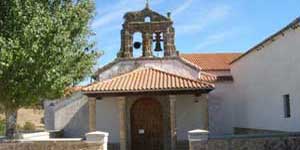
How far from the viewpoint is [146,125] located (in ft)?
72.0

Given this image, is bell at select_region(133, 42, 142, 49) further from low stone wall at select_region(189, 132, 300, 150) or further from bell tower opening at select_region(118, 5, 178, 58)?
low stone wall at select_region(189, 132, 300, 150)

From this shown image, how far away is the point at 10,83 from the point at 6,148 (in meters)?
2.36

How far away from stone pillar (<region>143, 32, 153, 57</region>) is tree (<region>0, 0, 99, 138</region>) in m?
7.89

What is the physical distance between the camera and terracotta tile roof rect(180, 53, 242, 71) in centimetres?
3362

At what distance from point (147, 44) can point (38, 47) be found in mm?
10299

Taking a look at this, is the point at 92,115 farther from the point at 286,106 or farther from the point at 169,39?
the point at 286,106

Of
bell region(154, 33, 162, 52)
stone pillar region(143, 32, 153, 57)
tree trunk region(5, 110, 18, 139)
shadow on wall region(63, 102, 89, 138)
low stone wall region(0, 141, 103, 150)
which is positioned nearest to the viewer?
low stone wall region(0, 141, 103, 150)

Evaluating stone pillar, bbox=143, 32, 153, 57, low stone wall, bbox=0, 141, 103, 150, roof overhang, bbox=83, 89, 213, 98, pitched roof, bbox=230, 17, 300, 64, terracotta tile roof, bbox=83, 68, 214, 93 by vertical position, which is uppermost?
stone pillar, bbox=143, 32, 153, 57

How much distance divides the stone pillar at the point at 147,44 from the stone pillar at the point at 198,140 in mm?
10236

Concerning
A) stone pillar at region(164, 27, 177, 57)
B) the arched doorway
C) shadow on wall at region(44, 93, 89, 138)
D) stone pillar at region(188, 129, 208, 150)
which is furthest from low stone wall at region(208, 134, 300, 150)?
shadow on wall at region(44, 93, 89, 138)

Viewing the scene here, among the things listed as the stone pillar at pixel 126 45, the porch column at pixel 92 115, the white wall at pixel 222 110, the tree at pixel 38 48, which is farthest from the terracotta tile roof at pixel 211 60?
the tree at pixel 38 48

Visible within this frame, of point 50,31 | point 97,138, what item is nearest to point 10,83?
point 50,31

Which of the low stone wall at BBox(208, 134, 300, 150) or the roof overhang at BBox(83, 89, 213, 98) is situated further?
the roof overhang at BBox(83, 89, 213, 98)

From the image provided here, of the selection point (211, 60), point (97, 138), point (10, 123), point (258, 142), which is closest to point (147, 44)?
point (10, 123)
